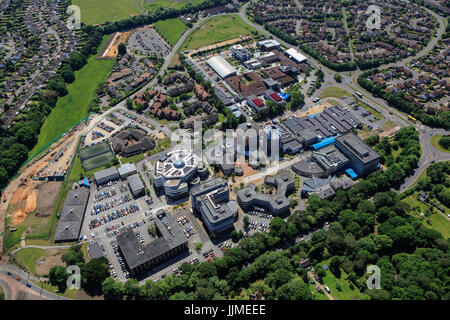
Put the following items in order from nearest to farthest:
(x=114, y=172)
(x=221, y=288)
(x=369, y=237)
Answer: (x=221, y=288) → (x=369, y=237) → (x=114, y=172)

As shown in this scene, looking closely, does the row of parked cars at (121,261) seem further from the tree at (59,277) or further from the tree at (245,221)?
the tree at (245,221)

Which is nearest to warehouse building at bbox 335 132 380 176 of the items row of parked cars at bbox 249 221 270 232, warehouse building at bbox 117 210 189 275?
row of parked cars at bbox 249 221 270 232

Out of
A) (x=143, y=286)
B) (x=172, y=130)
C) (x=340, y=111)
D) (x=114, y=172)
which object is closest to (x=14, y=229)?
(x=114, y=172)

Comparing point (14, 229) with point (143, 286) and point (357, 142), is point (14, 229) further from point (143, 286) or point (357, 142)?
point (357, 142)

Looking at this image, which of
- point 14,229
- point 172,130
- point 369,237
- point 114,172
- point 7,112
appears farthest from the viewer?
point 7,112

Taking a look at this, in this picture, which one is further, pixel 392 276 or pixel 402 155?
pixel 402 155
